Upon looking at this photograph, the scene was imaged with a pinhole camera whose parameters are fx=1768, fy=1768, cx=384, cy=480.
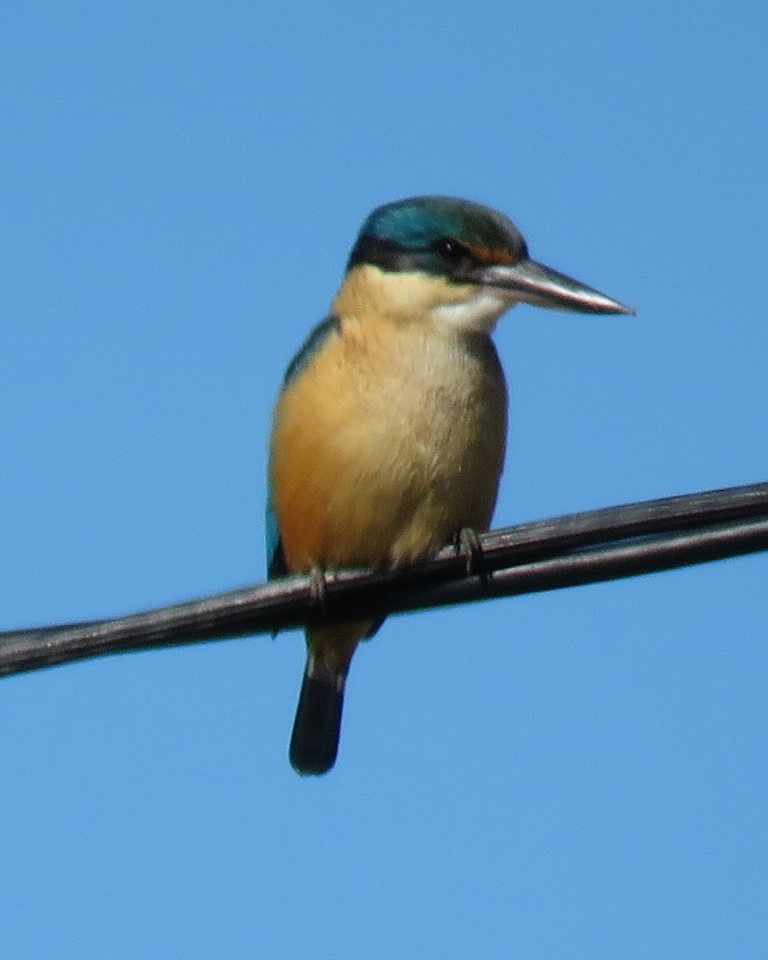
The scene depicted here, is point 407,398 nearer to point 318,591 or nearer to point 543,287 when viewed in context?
point 543,287

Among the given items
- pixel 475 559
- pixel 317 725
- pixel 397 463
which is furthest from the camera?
pixel 317 725

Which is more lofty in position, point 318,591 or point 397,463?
point 397,463

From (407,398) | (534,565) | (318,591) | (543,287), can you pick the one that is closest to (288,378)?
(407,398)

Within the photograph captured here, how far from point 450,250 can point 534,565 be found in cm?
180

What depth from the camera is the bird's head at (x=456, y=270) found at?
469 cm

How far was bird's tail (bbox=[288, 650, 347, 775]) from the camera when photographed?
517 centimetres

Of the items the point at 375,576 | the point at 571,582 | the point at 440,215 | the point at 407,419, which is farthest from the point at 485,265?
the point at 571,582

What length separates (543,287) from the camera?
15.2ft

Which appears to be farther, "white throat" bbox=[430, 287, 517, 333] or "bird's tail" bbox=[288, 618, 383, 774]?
"bird's tail" bbox=[288, 618, 383, 774]

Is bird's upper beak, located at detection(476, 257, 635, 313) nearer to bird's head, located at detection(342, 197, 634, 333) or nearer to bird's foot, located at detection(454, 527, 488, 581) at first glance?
bird's head, located at detection(342, 197, 634, 333)

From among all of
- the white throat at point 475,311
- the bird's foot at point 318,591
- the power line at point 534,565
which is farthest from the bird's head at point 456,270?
the power line at point 534,565

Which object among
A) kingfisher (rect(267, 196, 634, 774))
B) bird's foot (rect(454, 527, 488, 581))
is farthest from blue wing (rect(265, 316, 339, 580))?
bird's foot (rect(454, 527, 488, 581))

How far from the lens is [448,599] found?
11.7 ft

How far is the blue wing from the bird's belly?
0.66 ft
